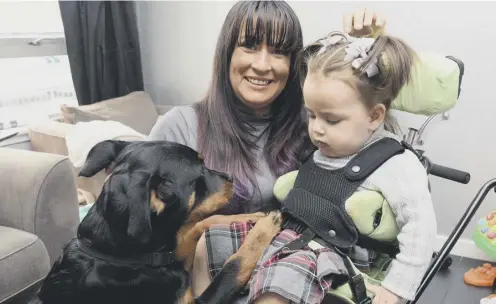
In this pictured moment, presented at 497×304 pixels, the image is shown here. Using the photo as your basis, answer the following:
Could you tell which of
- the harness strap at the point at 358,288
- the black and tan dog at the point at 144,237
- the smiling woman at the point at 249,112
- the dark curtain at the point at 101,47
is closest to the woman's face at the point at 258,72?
the smiling woman at the point at 249,112

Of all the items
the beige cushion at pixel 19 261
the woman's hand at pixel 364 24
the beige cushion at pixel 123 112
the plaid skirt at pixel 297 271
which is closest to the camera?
the plaid skirt at pixel 297 271

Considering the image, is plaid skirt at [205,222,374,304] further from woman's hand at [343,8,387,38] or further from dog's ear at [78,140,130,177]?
woman's hand at [343,8,387,38]

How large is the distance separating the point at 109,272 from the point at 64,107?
1979 mm

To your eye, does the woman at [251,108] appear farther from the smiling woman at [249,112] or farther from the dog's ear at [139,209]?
the dog's ear at [139,209]

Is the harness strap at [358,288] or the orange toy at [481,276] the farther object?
the orange toy at [481,276]

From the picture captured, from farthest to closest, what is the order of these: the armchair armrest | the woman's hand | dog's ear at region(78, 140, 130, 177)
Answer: the armchair armrest < the woman's hand < dog's ear at region(78, 140, 130, 177)

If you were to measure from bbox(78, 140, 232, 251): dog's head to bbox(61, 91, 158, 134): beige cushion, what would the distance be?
5.65ft

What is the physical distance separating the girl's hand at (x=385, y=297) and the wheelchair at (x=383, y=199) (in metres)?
0.01

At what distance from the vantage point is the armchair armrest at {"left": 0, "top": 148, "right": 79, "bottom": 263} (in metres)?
1.83

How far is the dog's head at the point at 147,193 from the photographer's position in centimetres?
107

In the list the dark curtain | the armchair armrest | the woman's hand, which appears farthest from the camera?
the dark curtain

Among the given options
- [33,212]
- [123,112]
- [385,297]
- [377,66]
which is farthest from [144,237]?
[123,112]

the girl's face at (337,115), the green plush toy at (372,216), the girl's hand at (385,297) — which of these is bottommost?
the girl's hand at (385,297)

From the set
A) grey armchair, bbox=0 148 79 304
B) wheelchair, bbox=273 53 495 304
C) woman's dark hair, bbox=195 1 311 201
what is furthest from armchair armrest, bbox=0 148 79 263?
wheelchair, bbox=273 53 495 304
